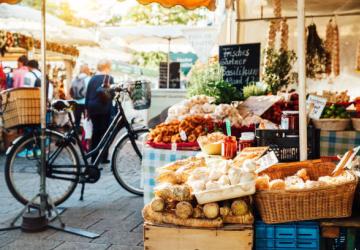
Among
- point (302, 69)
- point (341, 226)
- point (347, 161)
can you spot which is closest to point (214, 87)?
point (302, 69)

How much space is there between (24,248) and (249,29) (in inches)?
246

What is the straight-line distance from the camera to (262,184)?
277 cm

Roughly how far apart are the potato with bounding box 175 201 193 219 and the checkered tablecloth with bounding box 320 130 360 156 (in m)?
2.58

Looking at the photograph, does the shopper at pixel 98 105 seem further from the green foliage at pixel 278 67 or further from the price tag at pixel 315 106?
the price tag at pixel 315 106

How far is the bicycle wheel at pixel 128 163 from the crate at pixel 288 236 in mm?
3286

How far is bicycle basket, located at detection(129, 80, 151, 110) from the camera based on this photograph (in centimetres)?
570

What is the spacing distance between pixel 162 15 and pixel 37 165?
1856 centimetres

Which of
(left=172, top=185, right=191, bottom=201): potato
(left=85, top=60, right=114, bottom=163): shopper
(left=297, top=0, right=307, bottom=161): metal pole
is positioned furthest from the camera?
(left=85, top=60, right=114, bottom=163): shopper

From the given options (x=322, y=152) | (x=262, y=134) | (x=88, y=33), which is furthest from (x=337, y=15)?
(x=88, y=33)

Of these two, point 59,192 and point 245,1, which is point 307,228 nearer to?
point 59,192

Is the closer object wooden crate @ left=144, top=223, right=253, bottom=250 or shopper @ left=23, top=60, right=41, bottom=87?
wooden crate @ left=144, top=223, right=253, bottom=250

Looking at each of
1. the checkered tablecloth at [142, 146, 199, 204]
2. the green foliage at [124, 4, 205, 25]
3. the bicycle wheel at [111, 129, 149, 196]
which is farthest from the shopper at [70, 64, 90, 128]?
the green foliage at [124, 4, 205, 25]

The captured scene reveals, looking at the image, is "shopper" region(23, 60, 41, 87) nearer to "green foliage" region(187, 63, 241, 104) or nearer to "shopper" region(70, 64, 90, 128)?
"shopper" region(70, 64, 90, 128)

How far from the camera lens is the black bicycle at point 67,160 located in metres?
5.29
